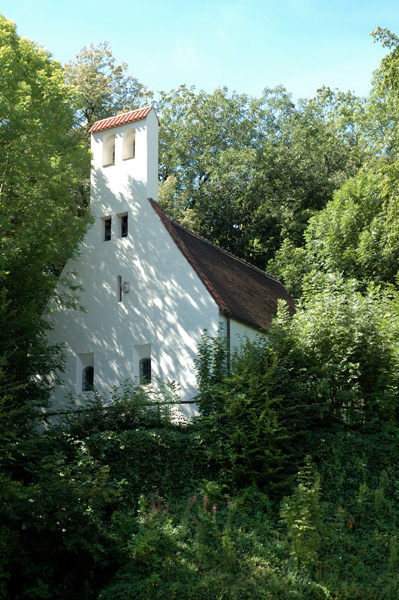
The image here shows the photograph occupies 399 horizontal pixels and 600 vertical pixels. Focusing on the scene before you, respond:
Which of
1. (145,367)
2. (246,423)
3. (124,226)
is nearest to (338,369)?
(246,423)

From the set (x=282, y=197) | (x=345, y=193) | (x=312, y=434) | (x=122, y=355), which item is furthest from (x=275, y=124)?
(x=312, y=434)

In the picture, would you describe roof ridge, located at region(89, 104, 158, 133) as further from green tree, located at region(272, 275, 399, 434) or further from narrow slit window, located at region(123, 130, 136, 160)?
green tree, located at region(272, 275, 399, 434)

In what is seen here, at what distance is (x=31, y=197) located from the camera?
23.9 m

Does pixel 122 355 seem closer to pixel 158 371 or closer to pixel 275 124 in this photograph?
pixel 158 371

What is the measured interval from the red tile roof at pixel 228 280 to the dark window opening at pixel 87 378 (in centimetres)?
566

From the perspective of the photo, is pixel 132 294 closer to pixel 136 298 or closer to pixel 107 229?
pixel 136 298

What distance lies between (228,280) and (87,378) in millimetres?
6272

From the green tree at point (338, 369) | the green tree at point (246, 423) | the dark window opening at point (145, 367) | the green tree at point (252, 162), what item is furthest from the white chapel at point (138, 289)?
the green tree at point (252, 162)

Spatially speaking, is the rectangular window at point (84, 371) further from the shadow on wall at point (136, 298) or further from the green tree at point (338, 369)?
the green tree at point (338, 369)

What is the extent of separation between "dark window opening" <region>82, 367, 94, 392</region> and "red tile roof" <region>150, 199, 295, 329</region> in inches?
223

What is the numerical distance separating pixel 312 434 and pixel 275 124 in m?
31.1

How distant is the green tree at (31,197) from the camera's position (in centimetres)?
2200

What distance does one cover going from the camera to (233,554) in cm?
1345

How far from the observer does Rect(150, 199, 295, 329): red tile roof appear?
23.4 meters
